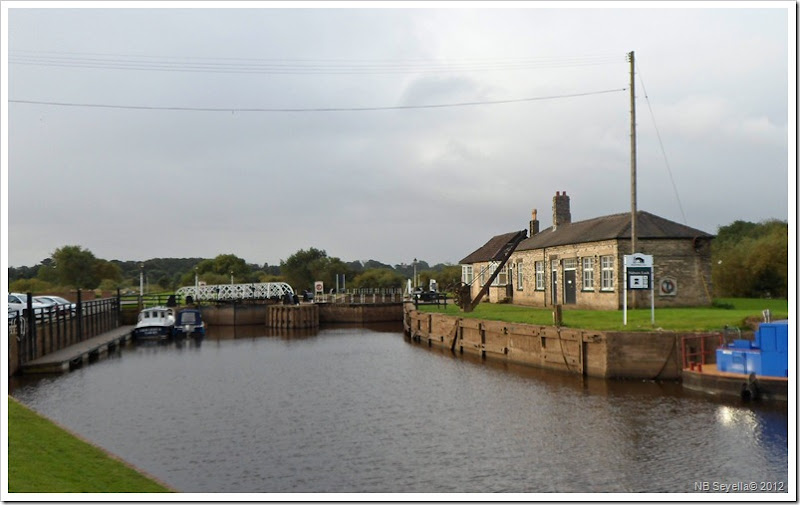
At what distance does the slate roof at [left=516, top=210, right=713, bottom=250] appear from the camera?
33062 mm

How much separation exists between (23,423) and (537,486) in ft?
36.4

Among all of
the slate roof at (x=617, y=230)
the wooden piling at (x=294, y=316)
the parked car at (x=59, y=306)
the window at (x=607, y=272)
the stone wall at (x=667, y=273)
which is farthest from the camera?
the wooden piling at (x=294, y=316)

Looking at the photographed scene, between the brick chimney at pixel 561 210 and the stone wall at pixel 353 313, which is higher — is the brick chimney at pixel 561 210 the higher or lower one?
the higher one

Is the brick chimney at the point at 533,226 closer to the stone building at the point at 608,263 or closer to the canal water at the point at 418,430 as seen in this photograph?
the stone building at the point at 608,263

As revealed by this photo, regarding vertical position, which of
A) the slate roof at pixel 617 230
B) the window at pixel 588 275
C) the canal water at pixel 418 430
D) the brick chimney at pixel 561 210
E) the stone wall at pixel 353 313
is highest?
A: the brick chimney at pixel 561 210

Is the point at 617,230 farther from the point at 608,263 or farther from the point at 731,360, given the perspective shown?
the point at 731,360

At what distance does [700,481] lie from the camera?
45.9 feet

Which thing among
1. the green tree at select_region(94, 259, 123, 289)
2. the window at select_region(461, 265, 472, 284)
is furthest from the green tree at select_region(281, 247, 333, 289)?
the window at select_region(461, 265, 472, 284)

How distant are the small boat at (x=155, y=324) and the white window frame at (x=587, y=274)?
29.3m

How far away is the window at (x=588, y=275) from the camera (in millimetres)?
36119

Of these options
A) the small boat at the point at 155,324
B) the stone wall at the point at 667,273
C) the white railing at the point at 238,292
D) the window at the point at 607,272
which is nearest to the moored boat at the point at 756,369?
the stone wall at the point at 667,273

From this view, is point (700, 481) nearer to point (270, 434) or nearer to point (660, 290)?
point (270, 434)

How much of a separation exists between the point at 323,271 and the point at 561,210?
228ft

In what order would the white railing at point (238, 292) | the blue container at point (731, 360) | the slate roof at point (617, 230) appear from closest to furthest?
the blue container at point (731, 360)
the slate roof at point (617, 230)
the white railing at point (238, 292)
